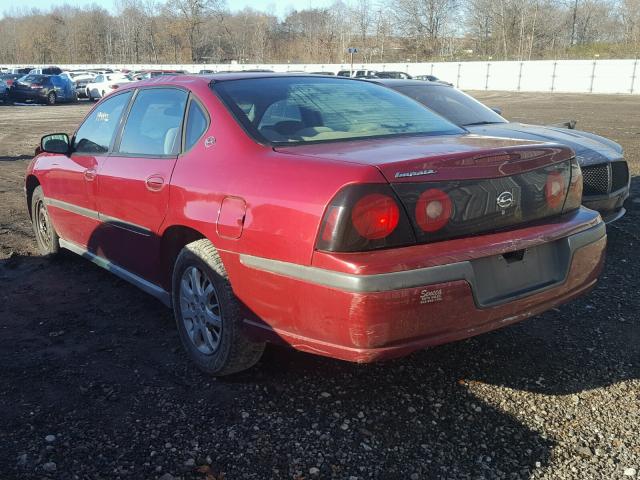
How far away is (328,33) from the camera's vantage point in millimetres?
84000

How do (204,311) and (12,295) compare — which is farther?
(12,295)

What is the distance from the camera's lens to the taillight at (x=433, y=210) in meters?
2.57

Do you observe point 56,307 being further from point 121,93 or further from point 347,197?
point 347,197

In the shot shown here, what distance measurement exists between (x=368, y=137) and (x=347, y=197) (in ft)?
2.91

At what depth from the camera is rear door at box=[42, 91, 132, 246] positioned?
436cm

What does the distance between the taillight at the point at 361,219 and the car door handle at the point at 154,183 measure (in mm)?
1353

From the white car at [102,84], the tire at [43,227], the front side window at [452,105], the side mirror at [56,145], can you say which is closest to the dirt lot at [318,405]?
the tire at [43,227]

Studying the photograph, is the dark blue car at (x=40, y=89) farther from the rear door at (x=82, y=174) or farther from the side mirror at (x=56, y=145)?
the side mirror at (x=56, y=145)

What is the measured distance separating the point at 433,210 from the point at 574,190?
1040mm

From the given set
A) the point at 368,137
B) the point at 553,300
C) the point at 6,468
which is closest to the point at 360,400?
the point at 553,300

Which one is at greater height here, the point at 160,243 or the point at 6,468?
the point at 160,243

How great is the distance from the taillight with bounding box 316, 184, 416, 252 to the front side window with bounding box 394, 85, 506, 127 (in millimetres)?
4297

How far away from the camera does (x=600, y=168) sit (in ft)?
17.6

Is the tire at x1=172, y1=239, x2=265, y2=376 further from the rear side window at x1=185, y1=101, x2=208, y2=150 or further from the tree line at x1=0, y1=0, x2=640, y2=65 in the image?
the tree line at x1=0, y1=0, x2=640, y2=65
